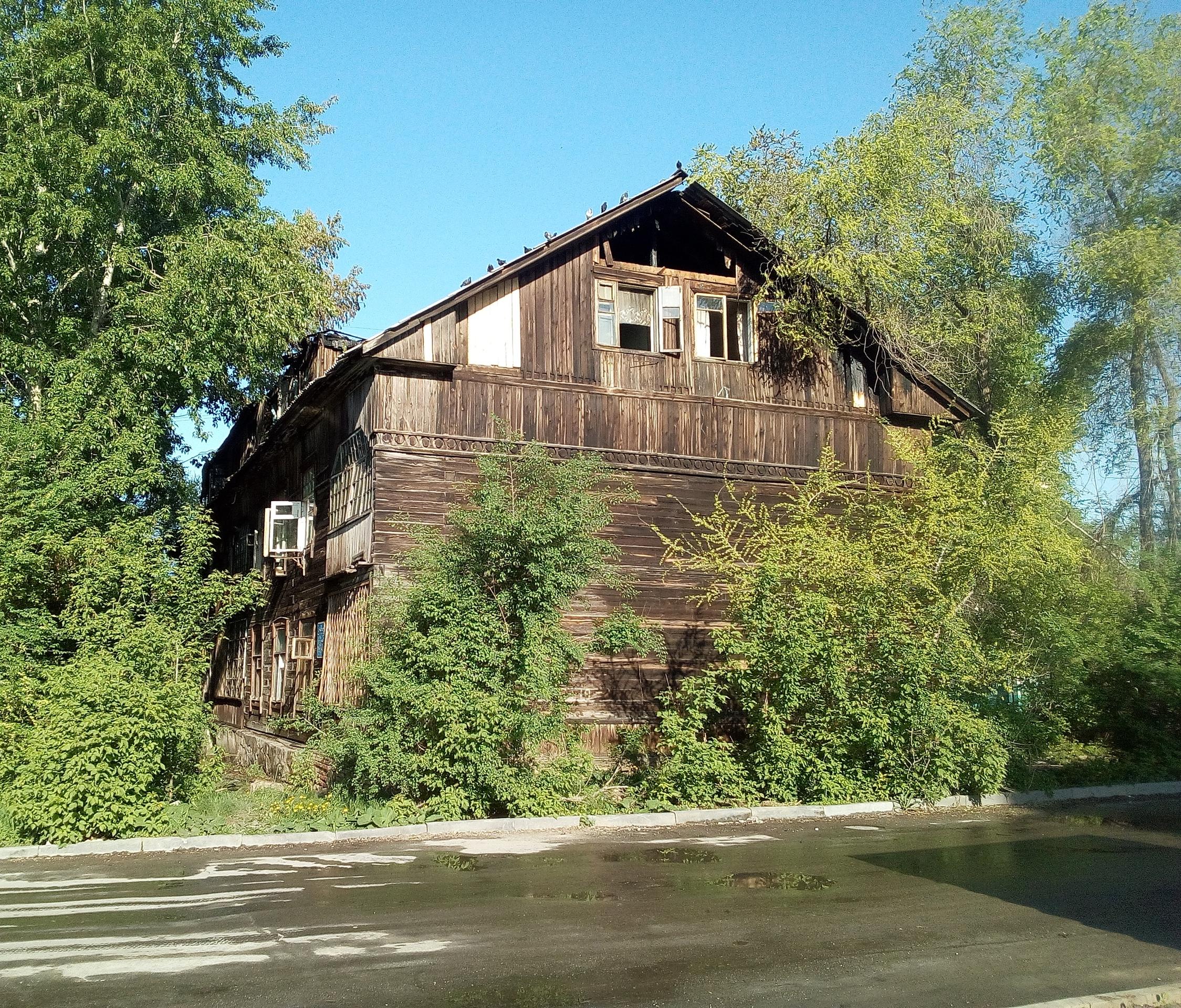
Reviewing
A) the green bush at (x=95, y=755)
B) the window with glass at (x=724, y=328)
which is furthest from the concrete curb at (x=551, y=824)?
the window with glass at (x=724, y=328)

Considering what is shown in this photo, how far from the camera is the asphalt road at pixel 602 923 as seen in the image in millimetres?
6766

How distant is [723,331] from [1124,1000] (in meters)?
16.1

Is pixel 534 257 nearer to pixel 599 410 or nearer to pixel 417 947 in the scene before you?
pixel 599 410

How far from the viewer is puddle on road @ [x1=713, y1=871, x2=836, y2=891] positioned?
998 centimetres

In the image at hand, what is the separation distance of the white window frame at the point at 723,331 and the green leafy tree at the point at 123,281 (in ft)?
29.4

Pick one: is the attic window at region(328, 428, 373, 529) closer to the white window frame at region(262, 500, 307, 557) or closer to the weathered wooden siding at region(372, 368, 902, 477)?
the weathered wooden siding at region(372, 368, 902, 477)

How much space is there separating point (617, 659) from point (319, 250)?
2759cm

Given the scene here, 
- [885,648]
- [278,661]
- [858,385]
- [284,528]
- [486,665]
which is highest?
[858,385]

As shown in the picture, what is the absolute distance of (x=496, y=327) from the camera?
19.0m

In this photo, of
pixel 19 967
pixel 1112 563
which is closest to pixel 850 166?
pixel 1112 563

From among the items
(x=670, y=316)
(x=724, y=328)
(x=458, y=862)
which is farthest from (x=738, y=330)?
(x=458, y=862)

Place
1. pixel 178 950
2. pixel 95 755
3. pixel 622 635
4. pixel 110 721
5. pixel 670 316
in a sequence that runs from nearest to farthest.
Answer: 1. pixel 178 950
2. pixel 95 755
3. pixel 110 721
4. pixel 622 635
5. pixel 670 316

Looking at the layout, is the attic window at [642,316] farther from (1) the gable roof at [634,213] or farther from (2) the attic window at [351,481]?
(2) the attic window at [351,481]

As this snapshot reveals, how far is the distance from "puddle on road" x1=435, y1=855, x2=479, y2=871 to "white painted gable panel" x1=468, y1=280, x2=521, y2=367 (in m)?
9.24
